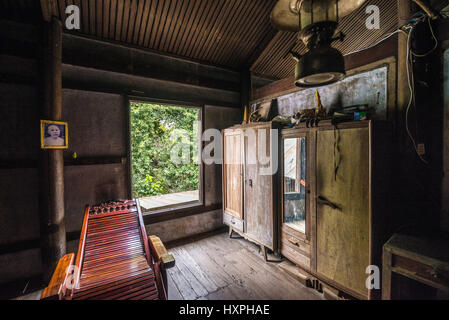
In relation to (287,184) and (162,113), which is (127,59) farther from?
(162,113)

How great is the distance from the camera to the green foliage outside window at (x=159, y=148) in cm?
762

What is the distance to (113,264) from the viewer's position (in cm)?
210

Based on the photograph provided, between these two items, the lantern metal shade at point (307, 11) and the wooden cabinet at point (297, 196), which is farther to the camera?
the wooden cabinet at point (297, 196)

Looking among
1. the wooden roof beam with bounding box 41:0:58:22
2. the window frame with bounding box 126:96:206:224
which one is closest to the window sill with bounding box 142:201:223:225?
the window frame with bounding box 126:96:206:224

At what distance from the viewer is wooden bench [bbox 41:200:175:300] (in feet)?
5.83

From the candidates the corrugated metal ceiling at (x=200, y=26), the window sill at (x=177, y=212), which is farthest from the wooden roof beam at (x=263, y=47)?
the window sill at (x=177, y=212)

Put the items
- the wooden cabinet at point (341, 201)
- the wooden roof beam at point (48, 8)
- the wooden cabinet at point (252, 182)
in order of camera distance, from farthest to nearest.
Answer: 1. the wooden cabinet at point (252, 182)
2. the wooden roof beam at point (48, 8)
3. the wooden cabinet at point (341, 201)

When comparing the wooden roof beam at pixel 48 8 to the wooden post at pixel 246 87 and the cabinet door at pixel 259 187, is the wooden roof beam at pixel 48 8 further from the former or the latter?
the wooden post at pixel 246 87

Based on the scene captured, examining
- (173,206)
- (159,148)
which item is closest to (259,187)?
(173,206)

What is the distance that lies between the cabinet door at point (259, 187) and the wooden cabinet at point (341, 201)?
1.25 feet

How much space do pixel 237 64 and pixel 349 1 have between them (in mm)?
2719

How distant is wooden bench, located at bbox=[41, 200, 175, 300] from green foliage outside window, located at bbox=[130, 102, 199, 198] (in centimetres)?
496

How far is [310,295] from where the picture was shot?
247 centimetres

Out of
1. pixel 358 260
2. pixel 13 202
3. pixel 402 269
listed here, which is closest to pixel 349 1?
pixel 402 269
